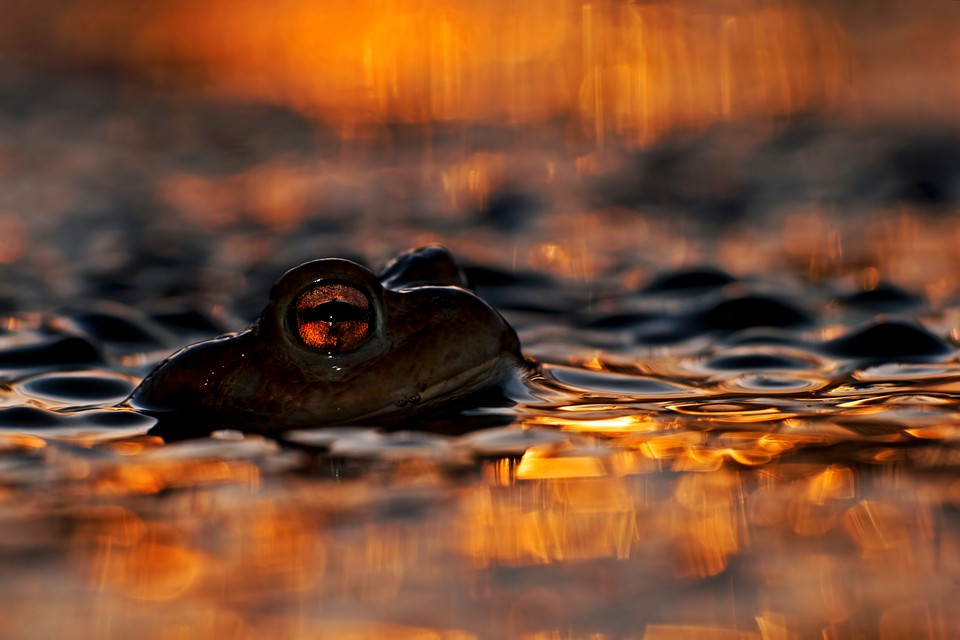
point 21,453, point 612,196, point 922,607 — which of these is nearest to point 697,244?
point 612,196

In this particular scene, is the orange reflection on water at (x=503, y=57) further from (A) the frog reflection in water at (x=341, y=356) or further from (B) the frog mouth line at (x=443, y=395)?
(A) the frog reflection in water at (x=341, y=356)

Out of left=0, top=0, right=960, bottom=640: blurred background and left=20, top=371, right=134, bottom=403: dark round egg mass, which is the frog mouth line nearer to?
Answer: left=0, top=0, right=960, bottom=640: blurred background

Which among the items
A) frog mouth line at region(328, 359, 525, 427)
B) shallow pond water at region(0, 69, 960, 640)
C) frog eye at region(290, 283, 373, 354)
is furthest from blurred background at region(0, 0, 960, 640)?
frog eye at region(290, 283, 373, 354)

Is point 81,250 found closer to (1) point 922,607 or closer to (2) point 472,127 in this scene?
(2) point 472,127

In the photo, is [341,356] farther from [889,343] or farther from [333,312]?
[889,343]

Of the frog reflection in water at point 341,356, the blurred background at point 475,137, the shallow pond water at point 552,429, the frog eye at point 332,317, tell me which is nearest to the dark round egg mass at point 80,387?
the shallow pond water at point 552,429

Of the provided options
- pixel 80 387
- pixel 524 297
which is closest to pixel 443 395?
pixel 80 387
